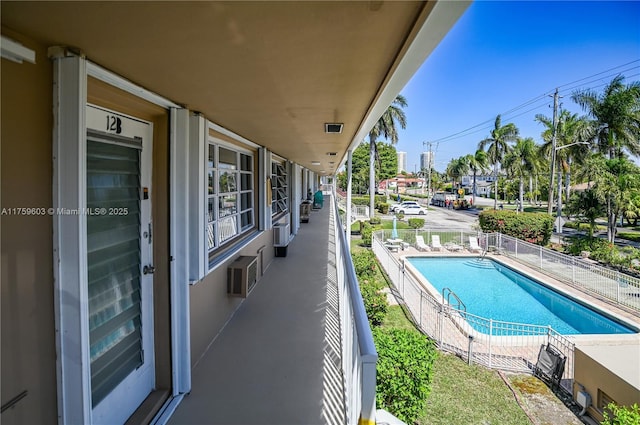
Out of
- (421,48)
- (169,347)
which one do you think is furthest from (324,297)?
(421,48)

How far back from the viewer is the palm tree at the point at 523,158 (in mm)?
26233

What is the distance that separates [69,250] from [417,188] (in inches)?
2751

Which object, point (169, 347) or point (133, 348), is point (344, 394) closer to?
point (169, 347)

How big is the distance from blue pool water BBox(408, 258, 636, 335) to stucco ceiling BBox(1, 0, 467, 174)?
10292mm

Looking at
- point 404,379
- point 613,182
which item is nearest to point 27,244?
point 404,379

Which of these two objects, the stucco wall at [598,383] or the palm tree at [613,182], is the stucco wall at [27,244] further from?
the palm tree at [613,182]

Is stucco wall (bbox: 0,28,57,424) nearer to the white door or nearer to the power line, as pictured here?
the white door

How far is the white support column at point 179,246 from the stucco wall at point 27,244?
3.34 ft

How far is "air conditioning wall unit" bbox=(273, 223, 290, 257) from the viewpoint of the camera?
6.61 meters

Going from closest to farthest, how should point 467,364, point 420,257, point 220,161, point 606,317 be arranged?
point 220,161 < point 467,364 < point 606,317 < point 420,257

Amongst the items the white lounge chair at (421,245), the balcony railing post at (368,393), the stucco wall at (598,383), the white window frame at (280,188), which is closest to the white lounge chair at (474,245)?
the white lounge chair at (421,245)

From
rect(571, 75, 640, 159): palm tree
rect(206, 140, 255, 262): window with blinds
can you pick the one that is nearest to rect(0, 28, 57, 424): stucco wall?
rect(206, 140, 255, 262): window with blinds

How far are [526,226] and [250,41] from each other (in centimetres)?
1859

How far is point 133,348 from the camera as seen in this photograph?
227 centimetres
